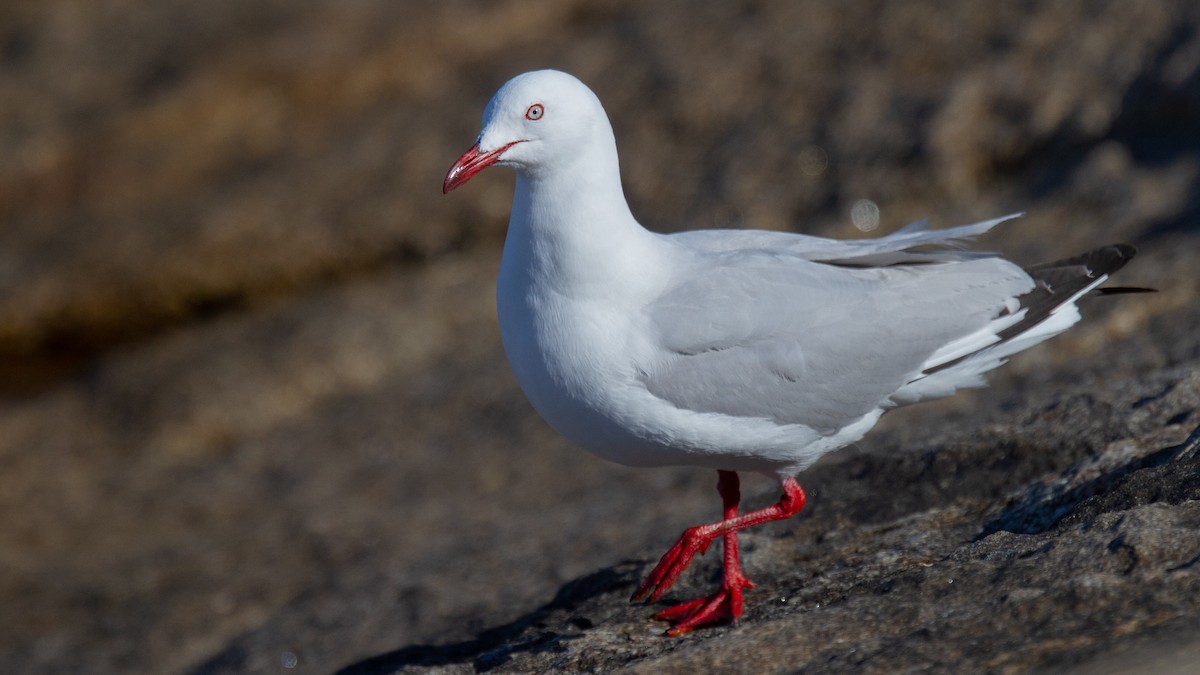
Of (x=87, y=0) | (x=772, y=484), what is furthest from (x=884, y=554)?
(x=87, y=0)

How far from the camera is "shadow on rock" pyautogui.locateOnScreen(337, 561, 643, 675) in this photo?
217 inches

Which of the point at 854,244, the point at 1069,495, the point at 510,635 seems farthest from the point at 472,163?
the point at 1069,495

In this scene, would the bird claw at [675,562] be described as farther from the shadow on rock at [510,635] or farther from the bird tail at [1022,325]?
the bird tail at [1022,325]

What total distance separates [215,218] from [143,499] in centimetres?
316

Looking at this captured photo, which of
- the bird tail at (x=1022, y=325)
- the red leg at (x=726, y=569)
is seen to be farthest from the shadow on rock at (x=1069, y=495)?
the red leg at (x=726, y=569)

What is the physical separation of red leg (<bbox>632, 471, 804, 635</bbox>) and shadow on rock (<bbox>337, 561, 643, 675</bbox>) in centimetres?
31

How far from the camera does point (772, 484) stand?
7.58 metres

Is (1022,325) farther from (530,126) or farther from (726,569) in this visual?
(530,126)

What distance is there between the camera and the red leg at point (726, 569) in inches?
202

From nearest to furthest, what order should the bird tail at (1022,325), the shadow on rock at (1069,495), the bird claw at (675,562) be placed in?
the shadow on rock at (1069,495)
the bird claw at (675,562)
the bird tail at (1022,325)

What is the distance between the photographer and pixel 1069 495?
17.1ft

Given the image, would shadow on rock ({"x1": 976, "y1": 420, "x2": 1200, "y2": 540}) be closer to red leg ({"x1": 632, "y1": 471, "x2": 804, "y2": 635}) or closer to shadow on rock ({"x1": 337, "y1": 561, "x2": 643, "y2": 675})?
red leg ({"x1": 632, "y1": 471, "x2": 804, "y2": 635})

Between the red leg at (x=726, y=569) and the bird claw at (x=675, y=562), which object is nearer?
the red leg at (x=726, y=569)

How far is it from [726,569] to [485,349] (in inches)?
233
